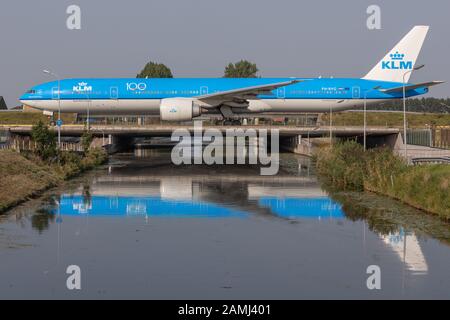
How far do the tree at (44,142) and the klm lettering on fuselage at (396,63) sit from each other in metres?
32.9

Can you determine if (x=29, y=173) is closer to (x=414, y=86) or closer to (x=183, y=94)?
(x=183, y=94)

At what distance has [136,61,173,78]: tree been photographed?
5960 inches

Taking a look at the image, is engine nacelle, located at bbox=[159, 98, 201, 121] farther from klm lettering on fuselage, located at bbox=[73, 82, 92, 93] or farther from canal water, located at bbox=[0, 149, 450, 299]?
canal water, located at bbox=[0, 149, 450, 299]

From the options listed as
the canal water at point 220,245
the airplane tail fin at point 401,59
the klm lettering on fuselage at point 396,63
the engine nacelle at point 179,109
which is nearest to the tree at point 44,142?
the canal water at point 220,245

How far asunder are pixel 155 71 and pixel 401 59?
318 feet

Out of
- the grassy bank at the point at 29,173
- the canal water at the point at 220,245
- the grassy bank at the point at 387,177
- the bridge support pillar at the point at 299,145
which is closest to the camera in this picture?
the canal water at the point at 220,245

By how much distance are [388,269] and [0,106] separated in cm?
14573

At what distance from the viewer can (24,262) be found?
16.5m

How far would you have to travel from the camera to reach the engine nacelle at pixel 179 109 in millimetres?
50719

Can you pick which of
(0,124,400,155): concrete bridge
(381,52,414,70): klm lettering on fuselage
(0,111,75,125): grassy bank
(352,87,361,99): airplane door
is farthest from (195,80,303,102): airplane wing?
(0,111,75,125): grassy bank

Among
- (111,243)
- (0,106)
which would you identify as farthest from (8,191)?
(0,106)

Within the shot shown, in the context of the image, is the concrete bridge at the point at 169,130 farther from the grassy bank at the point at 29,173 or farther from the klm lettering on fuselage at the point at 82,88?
the grassy bank at the point at 29,173

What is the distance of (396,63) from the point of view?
202ft

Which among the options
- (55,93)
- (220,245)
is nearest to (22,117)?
(55,93)
